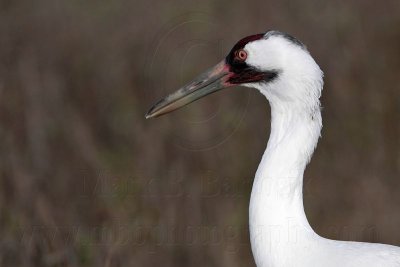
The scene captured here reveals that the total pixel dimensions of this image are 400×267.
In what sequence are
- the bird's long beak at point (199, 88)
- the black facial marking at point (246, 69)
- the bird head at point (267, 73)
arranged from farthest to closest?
the bird's long beak at point (199, 88) → the black facial marking at point (246, 69) → the bird head at point (267, 73)

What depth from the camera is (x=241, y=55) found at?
535 centimetres

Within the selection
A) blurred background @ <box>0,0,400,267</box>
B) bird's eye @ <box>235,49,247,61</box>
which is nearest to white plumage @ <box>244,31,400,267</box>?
bird's eye @ <box>235,49,247,61</box>

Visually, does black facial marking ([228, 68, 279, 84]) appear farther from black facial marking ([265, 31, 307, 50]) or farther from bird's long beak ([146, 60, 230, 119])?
black facial marking ([265, 31, 307, 50])

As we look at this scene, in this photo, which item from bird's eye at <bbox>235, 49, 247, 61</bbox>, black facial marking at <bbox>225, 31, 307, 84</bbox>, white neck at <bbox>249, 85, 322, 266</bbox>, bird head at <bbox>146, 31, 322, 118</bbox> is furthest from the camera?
bird's eye at <bbox>235, 49, 247, 61</bbox>

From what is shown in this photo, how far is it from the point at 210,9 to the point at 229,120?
200 cm

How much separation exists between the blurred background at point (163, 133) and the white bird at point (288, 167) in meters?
1.31

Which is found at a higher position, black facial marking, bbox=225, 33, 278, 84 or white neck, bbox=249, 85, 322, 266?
black facial marking, bbox=225, 33, 278, 84

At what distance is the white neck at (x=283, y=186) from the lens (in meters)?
4.96

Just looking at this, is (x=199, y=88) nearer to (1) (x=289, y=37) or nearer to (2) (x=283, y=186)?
(1) (x=289, y=37)

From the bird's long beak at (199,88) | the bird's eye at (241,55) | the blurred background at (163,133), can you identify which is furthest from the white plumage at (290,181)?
the blurred background at (163,133)

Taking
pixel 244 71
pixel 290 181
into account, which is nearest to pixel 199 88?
pixel 244 71

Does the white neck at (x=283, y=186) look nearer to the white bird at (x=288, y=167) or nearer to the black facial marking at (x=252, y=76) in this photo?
the white bird at (x=288, y=167)

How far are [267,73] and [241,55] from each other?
0.67ft

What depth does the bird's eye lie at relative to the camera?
5332 mm
